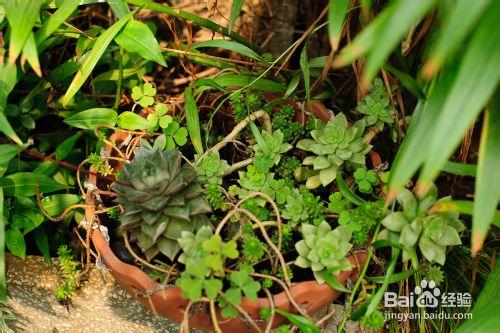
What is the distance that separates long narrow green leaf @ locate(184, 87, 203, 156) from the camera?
1133 mm

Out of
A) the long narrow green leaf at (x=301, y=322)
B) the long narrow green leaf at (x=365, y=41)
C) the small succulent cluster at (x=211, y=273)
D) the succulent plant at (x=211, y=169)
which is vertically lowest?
the long narrow green leaf at (x=301, y=322)

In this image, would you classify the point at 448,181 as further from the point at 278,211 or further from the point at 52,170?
the point at 52,170

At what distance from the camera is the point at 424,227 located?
0.99 meters

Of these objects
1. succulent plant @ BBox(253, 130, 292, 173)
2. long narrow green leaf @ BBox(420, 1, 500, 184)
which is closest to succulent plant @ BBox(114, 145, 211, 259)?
succulent plant @ BBox(253, 130, 292, 173)

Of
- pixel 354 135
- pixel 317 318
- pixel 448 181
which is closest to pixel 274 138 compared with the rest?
pixel 354 135

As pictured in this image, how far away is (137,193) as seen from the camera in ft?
3.23

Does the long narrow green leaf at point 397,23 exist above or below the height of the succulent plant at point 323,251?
above

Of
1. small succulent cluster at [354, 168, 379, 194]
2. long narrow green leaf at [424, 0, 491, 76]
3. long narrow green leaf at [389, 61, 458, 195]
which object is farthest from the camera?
small succulent cluster at [354, 168, 379, 194]

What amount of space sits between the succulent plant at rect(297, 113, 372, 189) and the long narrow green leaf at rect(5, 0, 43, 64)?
55cm

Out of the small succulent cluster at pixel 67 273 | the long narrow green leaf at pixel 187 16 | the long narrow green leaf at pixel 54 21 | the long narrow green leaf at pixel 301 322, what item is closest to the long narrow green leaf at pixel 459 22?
the long narrow green leaf at pixel 301 322

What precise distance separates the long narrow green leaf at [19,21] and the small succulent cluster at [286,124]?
1.64 ft

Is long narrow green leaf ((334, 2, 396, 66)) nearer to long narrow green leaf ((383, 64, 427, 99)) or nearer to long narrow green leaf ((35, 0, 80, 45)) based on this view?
long narrow green leaf ((383, 64, 427, 99))

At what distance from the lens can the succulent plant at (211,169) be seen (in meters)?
1.09

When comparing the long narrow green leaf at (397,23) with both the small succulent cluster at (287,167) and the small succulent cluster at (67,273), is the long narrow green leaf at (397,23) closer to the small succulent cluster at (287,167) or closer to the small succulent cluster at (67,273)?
the small succulent cluster at (287,167)
